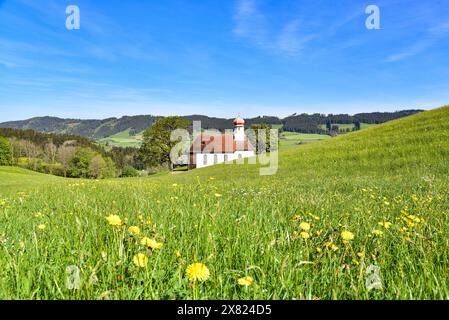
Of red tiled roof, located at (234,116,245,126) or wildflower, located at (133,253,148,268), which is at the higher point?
red tiled roof, located at (234,116,245,126)

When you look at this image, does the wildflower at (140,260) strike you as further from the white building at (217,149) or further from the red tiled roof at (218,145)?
the red tiled roof at (218,145)

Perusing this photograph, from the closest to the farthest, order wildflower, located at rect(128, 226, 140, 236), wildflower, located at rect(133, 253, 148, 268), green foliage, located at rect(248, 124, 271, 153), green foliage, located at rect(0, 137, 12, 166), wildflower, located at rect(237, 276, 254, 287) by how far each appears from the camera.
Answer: wildflower, located at rect(237, 276, 254, 287) < wildflower, located at rect(133, 253, 148, 268) < wildflower, located at rect(128, 226, 140, 236) < green foliage, located at rect(248, 124, 271, 153) < green foliage, located at rect(0, 137, 12, 166)

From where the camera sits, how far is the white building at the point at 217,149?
262ft

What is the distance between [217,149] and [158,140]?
16.4 metres

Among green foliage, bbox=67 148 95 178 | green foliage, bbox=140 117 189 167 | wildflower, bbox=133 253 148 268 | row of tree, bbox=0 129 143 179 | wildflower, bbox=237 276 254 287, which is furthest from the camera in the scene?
row of tree, bbox=0 129 143 179

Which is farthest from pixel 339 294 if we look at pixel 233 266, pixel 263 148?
pixel 263 148

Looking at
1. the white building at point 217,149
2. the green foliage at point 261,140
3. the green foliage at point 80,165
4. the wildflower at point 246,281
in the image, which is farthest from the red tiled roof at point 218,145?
the wildflower at point 246,281

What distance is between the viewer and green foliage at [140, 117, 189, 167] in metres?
71.0

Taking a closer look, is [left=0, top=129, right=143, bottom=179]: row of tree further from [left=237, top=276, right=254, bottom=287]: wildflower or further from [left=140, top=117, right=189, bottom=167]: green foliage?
[left=237, top=276, right=254, bottom=287]: wildflower

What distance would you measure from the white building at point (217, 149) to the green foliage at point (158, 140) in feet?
33.3

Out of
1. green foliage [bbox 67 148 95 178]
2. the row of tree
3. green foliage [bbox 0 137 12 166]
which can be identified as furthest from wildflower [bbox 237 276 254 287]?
green foliage [bbox 0 137 12 166]

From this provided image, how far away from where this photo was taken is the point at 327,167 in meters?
24.0

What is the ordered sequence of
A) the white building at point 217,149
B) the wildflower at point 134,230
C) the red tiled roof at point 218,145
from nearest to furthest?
the wildflower at point 134,230 → the white building at point 217,149 → the red tiled roof at point 218,145

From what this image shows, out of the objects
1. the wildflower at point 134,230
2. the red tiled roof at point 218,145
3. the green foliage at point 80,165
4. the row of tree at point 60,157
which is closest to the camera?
the wildflower at point 134,230
